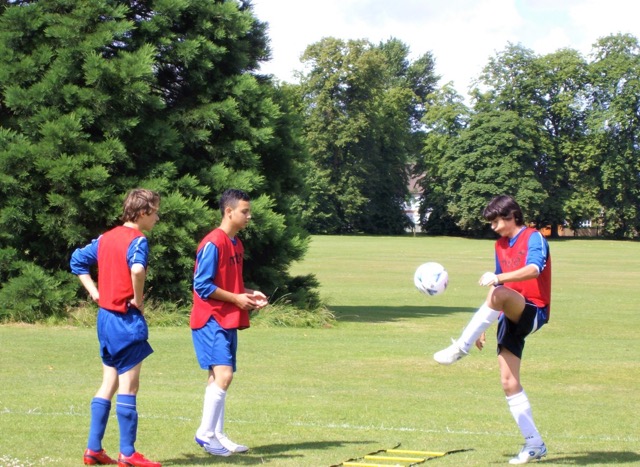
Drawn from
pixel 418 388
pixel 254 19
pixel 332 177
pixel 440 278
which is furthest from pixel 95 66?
pixel 332 177

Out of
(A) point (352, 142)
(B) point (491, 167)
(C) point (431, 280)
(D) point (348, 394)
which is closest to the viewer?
(C) point (431, 280)

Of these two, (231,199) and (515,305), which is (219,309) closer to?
(231,199)

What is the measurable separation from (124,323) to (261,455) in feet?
5.47

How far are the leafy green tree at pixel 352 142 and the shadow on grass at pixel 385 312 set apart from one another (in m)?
65.0

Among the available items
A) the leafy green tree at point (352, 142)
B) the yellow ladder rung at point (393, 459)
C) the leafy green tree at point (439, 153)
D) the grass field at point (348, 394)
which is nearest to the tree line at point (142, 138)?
the grass field at point (348, 394)

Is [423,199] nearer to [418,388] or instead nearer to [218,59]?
[218,59]

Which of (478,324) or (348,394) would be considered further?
(348,394)

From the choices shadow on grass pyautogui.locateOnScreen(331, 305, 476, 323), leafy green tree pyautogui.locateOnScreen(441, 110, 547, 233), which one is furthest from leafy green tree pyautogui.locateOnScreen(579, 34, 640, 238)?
shadow on grass pyautogui.locateOnScreen(331, 305, 476, 323)

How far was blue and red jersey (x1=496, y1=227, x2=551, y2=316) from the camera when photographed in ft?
25.3

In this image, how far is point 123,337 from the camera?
712 centimetres

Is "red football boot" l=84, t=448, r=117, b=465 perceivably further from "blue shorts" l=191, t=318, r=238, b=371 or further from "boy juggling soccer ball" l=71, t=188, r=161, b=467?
"blue shorts" l=191, t=318, r=238, b=371

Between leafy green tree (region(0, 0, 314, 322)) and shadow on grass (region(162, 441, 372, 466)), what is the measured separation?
1261cm

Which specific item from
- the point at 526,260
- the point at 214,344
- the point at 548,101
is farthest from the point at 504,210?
the point at 548,101

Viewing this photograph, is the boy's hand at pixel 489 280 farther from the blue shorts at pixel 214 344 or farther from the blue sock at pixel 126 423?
the blue sock at pixel 126 423
